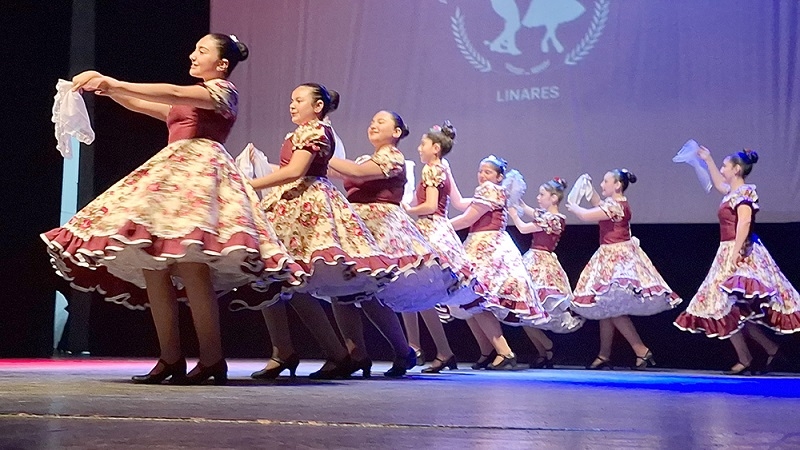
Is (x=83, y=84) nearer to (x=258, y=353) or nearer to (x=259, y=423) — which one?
(x=259, y=423)

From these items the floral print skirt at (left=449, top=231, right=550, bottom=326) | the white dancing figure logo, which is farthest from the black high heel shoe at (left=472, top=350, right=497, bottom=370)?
the white dancing figure logo

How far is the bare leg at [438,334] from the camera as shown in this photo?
495 cm

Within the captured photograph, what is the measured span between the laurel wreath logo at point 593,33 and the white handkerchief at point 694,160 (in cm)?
90

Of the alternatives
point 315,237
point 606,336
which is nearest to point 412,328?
point 606,336

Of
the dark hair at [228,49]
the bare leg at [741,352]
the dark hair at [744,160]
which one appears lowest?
the bare leg at [741,352]

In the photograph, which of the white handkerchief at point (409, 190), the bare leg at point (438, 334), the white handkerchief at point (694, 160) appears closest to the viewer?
the bare leg at point (438, 334)

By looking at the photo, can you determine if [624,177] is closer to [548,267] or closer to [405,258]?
[548,267]

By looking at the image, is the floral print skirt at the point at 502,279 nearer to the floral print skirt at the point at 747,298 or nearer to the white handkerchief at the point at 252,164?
the floral print skirt at the point at 747,298

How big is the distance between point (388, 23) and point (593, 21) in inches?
56.2

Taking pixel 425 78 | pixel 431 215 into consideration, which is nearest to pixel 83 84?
pixel 431 215

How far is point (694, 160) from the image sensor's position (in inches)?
218

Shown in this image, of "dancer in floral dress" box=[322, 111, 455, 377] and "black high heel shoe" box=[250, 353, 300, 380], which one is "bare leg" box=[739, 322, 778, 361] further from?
"black high heel shoe" box=[250, 353, 300, 380]

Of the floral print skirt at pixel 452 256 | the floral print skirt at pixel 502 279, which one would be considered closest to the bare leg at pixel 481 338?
the floral print skirt at pixel 502 279

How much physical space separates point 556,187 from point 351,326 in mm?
2231
